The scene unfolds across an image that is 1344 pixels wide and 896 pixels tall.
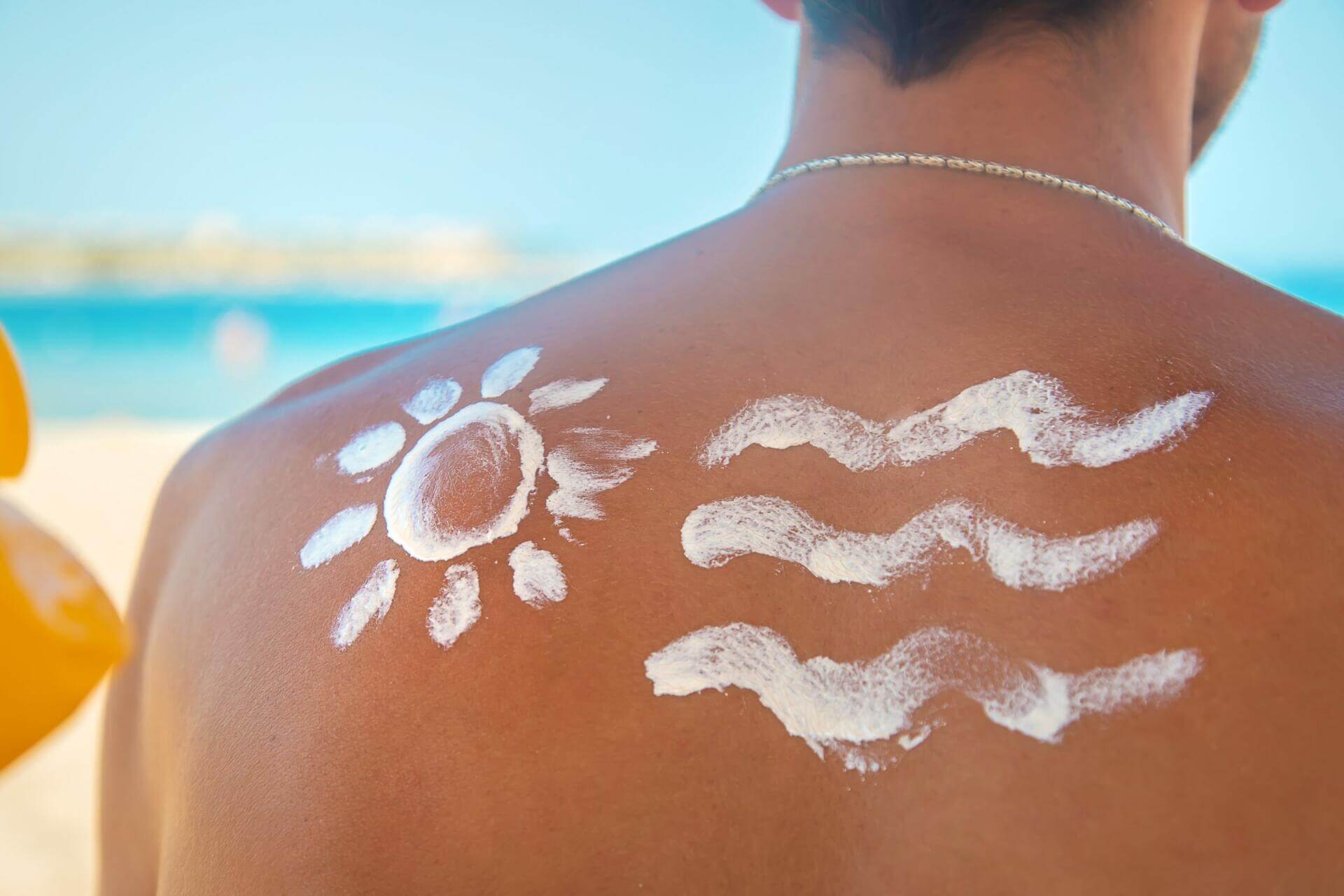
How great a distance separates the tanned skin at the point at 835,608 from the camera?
674mm

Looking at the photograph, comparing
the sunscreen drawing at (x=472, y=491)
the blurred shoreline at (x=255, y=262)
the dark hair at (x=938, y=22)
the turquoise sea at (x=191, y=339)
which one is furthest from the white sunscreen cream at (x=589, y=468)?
the blurred shoreline at (x=255, y=262)

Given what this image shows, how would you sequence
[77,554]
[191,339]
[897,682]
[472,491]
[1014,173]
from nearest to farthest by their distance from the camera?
[897,682]
[472,491]
[1014,173]
[77,554]
[191,339]

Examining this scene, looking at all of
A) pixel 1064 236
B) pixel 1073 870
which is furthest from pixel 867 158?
pixel 1073 870

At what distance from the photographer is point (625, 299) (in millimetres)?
935

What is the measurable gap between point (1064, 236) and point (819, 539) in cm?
39

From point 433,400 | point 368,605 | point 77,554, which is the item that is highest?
point 433,400

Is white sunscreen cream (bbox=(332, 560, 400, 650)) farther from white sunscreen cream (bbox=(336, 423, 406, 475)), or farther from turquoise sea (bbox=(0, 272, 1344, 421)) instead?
turquoise sea (bbox=(0, 272, 1344, 421))

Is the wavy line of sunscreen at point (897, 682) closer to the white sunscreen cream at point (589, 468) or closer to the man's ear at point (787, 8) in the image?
the white sunscreen cream at point (589, 468)

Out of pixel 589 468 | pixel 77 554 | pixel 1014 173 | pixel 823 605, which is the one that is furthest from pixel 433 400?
pixel 77 554

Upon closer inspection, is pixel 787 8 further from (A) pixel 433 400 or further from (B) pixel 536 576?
(B) pixel 536 576

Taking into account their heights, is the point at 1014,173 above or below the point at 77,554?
above

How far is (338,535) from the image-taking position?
0.86m

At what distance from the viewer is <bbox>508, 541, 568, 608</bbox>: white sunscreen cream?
0.77 metres

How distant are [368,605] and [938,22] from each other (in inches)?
30.4
